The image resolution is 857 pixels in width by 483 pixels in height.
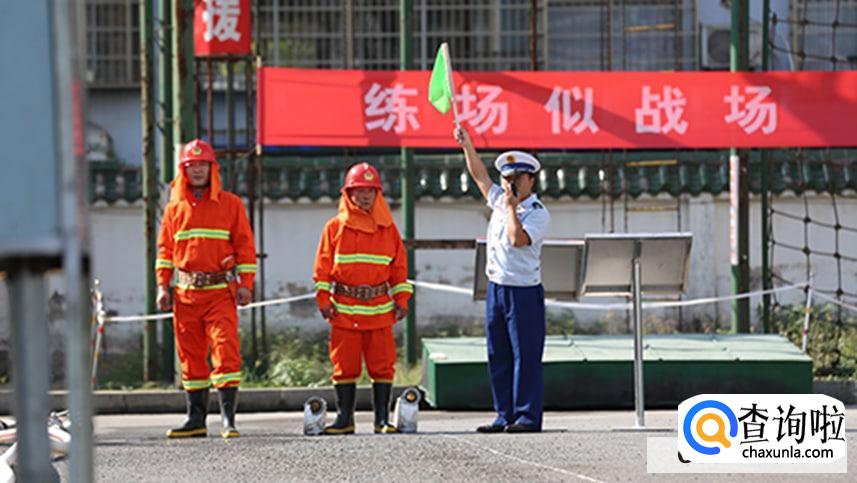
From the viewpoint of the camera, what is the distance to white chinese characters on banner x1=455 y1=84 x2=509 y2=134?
16.3 meters

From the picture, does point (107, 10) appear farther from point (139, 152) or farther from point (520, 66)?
point (520, 66)

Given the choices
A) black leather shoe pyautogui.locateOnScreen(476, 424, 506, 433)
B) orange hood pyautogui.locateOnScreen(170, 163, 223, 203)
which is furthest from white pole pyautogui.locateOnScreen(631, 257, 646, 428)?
orange hood pyautogui.locateOnScreen(170, 163, 223, 203)

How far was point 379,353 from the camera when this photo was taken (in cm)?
1155

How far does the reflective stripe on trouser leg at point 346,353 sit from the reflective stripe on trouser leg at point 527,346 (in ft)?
3.20

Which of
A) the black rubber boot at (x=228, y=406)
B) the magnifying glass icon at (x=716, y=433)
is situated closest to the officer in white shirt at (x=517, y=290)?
the black rubber boot at (x=228, y=406)

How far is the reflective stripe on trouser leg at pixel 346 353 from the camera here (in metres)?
11.5

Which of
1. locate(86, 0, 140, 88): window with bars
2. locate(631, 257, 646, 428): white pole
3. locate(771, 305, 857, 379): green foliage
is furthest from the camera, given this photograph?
locate(86, 0, 140, 88): window with bars

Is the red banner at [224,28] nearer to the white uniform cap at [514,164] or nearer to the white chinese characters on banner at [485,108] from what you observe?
the white chinese characters on banner at [485,108]

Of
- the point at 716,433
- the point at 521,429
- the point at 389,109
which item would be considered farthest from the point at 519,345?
the point at 389,109

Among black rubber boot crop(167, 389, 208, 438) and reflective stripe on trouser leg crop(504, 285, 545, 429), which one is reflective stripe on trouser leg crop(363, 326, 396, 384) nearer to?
reflective stripe on trouser leg crop(504, 285, 545, 429)

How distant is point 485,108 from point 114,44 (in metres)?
7.18

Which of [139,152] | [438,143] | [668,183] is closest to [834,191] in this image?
[668,183]

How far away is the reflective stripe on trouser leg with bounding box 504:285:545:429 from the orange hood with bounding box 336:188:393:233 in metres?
0.93

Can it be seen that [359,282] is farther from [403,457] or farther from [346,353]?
[403,457]
